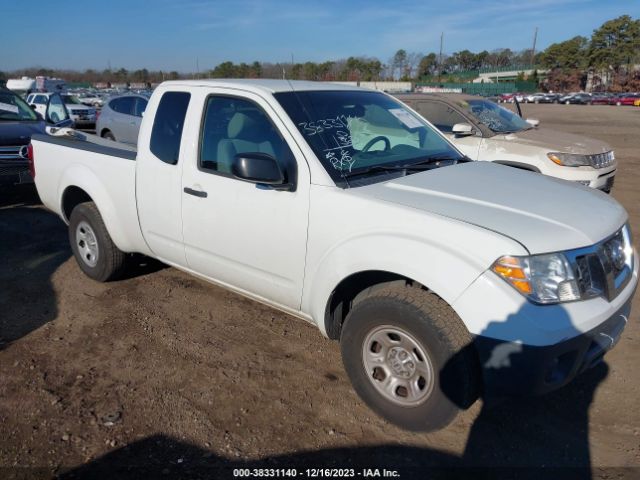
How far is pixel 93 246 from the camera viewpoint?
4926mm

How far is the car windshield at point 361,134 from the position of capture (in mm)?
3236

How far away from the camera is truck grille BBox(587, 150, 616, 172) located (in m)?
7.14

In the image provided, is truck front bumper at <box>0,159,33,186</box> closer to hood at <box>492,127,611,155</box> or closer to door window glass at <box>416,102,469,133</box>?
door window glass at <box>416,102,469,133</box>

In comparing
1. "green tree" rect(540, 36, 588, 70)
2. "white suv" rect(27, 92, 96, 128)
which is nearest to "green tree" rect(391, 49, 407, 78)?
"green tree" rect(540, 36, 588, 70)

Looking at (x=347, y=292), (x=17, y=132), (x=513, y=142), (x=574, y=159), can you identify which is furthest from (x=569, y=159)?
(x=17, y=132)

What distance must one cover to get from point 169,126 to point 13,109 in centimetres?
705

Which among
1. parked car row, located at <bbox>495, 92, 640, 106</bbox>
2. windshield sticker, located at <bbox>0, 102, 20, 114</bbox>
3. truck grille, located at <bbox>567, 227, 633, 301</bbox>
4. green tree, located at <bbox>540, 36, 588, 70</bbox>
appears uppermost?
green tree, located at <bbox>540, 36, 588, 70</bbox>

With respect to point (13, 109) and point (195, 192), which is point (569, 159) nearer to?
point (195, 192)

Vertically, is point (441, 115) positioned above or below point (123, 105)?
above

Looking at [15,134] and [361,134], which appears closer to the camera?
[361,134]

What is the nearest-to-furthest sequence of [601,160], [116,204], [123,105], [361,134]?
[361,134] < [116,204] < [601,160] < [123,105]

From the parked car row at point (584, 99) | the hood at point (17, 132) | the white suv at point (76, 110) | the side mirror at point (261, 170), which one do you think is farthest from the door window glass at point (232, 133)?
the parked car row at point (584, 99)

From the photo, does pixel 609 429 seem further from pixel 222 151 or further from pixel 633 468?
pixel 222 151

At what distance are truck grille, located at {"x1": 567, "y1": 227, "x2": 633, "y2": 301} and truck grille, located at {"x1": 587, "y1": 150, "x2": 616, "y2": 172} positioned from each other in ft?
15.5
